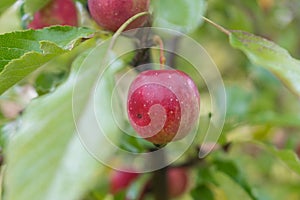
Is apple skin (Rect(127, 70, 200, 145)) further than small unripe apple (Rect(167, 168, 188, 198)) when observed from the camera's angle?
No

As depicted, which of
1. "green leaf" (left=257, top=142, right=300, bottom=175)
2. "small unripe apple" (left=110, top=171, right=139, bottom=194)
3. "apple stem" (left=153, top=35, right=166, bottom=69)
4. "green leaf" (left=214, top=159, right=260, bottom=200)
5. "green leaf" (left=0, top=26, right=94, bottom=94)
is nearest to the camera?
"green leaf" (left=0, top=26, right=94, bottom=94)

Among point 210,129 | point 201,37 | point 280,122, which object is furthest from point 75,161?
point 201,37

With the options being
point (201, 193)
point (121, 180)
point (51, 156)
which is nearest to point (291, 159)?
point (201, 193)

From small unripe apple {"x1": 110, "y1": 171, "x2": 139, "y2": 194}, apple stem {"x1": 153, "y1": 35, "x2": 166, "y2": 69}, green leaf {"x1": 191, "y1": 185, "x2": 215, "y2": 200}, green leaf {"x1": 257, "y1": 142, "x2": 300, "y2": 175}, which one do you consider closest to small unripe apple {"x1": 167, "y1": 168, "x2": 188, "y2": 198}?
small unripe apple {"x1": 110, "y1": 171, "x2": 139, "y2": 194}

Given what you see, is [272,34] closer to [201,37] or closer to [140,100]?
[201,37]

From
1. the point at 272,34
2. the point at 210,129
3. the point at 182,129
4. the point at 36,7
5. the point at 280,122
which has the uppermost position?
the point at 36,7

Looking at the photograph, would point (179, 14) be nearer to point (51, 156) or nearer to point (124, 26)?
point (124, 26)

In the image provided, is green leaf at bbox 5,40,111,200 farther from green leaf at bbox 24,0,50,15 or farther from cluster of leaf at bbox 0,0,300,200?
green leaf at bbox 24,0,50,15

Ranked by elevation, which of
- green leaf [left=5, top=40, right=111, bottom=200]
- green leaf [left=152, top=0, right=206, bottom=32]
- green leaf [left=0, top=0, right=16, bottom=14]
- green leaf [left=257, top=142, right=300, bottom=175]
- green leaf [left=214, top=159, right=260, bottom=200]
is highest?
green leaf [left=5, top=40, right=111, bottom=200]
